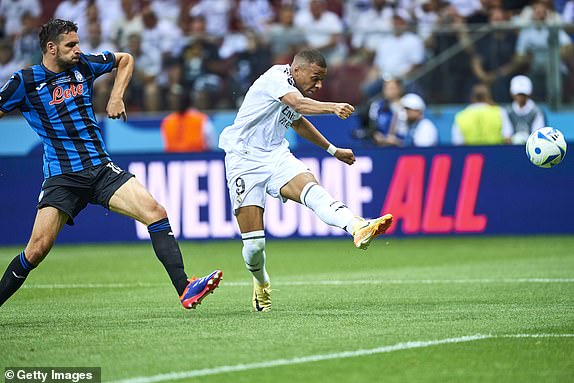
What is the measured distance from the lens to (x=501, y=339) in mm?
7402

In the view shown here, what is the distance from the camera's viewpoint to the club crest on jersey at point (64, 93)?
8859 mm

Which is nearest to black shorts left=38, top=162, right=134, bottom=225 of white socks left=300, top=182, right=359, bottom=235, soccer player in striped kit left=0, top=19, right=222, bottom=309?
soccer player in striped kit left=0, top=19, right=222, bottom=309

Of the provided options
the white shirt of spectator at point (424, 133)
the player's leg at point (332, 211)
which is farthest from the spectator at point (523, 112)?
the player's leg at point (332, 211)

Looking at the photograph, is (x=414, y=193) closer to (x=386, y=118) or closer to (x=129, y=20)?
(x=386, y=118)

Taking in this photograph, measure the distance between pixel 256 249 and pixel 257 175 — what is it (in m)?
0.63

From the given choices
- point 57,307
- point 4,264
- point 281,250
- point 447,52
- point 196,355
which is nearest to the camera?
point 196,355

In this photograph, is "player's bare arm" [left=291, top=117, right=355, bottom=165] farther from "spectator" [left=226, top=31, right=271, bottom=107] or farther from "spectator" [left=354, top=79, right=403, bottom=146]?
"spectator" [left=226, top=31, right=271, bottom=107]

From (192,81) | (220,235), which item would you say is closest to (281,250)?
(220,235)

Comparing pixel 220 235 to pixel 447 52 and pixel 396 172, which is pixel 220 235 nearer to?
pixel 396 172

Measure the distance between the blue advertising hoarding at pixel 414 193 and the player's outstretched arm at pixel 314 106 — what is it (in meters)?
8.21

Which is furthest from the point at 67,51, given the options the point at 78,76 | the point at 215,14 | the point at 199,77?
the point at 215,14

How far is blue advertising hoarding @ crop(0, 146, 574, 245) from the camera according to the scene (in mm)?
17062

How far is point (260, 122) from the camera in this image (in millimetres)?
9648

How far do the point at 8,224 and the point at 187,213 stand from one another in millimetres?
2981
